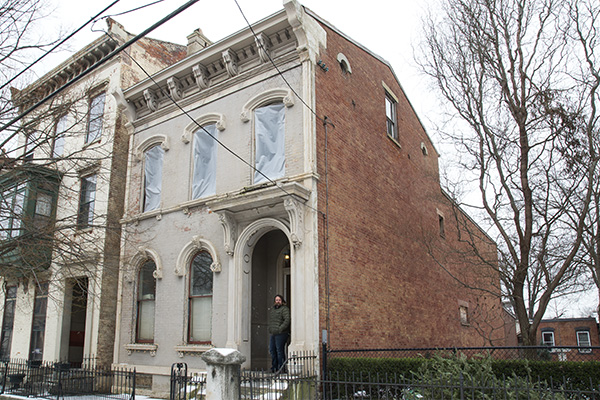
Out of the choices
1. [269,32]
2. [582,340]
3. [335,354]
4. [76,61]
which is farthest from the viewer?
[582,340]

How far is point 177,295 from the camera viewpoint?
13703 millimetres

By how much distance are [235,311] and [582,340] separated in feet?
125

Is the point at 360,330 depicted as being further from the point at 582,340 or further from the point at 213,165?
the point at 582,340

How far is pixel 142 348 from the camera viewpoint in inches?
551

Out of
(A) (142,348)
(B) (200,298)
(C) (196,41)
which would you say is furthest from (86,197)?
(B) (200,298)

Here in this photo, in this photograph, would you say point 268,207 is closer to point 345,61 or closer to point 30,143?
point 345,61

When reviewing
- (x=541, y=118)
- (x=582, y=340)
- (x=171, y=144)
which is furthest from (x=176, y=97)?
(x=582, y=340)

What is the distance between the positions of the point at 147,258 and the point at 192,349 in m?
3.55

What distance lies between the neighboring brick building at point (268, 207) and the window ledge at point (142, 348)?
0.13ft

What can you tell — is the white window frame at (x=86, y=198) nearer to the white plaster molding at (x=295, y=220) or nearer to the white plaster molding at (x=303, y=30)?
the white plaster molding at (x=295, y=220)

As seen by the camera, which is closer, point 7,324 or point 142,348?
point 142,348

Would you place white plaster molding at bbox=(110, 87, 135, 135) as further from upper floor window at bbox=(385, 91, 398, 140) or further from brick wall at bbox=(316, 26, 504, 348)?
upper floor window at bbox=(385, 91, 398, 140)

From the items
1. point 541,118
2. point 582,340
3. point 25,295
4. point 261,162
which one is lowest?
point 582,340

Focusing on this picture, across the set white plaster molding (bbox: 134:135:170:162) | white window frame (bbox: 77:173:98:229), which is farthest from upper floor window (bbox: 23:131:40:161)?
white plaster molding (bbox: 134:135:170:162)
